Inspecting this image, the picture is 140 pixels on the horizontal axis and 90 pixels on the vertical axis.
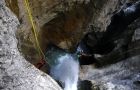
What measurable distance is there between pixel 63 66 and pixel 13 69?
6339 mm

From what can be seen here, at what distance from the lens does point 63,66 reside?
10.2 metres

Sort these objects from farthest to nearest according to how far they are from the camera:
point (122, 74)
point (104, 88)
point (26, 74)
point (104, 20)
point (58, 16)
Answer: point (104, 20) < point (58, 16) < point (122, 74) < point (104, 88) < point (26, 74)

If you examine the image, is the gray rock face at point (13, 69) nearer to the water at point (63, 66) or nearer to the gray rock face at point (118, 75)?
the gray rock face at point (118, 75)

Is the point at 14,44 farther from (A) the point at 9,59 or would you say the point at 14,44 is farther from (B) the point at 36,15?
(B) the point at 36,15

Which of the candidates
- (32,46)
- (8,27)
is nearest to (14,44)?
(8,27)

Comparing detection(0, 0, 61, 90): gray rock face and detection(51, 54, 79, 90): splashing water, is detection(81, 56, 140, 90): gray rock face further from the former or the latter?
detection(0, 0, 61, 90): gray rock face

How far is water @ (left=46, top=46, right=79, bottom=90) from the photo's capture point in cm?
958

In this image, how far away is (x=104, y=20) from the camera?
959cm

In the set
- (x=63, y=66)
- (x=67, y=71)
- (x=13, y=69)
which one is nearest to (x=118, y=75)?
(x=67, y=71)

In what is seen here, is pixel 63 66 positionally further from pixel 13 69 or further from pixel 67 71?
pixel 13 69

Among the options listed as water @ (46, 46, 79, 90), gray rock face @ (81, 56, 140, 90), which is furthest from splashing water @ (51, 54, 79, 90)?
gray rock face @ (81, 56, 140, 90)

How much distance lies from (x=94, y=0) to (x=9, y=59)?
5.41 metres

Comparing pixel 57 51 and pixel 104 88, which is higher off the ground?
pixel 57 51

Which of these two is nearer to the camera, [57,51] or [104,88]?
[104,88]
